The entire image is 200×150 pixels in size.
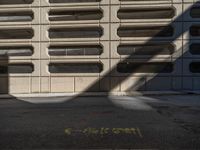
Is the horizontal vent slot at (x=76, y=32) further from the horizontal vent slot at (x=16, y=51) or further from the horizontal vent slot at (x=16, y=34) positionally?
the horizontal vent slot at (x=16, y=51)

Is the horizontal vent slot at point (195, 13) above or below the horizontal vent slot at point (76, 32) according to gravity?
above

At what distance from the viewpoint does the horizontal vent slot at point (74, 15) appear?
70.0 feet

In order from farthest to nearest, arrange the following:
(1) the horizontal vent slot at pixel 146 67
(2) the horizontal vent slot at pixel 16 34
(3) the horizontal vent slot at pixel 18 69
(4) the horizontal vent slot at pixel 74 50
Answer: (2) the horizontal vent slot at pixel 16 34 → (3) the horizontal vent slot at pixel 18 69 → (4) the horizontal vent slot at pixel 74 50 → (1) the horizontal vent slot at pixel 146 67

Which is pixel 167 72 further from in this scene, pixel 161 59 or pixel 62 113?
pixel 62 113

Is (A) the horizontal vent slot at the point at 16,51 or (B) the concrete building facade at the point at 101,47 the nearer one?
(B) the concrete building facade at the point at 101,47

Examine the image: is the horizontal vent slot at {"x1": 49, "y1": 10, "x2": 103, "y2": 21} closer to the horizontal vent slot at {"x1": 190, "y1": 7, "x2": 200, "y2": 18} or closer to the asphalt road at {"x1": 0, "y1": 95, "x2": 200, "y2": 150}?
the horizontal vent slot at {"x1": 190, "y1": 7, "x2": 200, "y2": 18}

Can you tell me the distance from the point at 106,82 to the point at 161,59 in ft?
10.4

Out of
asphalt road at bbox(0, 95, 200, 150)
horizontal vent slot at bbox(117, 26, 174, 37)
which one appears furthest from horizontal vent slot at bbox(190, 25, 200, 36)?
asphalt road at bbox(0, 95, 200, 150)

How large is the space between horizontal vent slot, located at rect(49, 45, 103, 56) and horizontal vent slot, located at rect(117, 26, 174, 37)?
1606 millimetres

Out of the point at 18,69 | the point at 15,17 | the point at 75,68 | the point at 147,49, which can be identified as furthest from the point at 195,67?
the point at 15,17

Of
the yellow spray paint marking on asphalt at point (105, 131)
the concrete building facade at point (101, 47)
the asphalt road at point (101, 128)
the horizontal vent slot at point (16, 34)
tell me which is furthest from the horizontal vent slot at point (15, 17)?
the yellow spray paint marking on asphalt at point (105, 131)

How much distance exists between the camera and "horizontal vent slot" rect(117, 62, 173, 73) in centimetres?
2102

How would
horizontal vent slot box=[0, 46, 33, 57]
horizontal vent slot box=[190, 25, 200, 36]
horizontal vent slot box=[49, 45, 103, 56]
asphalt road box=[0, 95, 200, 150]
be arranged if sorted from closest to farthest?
1. asphalt road box=[0, 95, 200, 150]
2. horizontal vent slot box=[190, 25, 200, 36]
3. horizontal vent slot box=[49, 45, 103, 56]
4. horizontal vent slot box=[0, 46, 33, 57]

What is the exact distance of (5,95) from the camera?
20.2 metres
